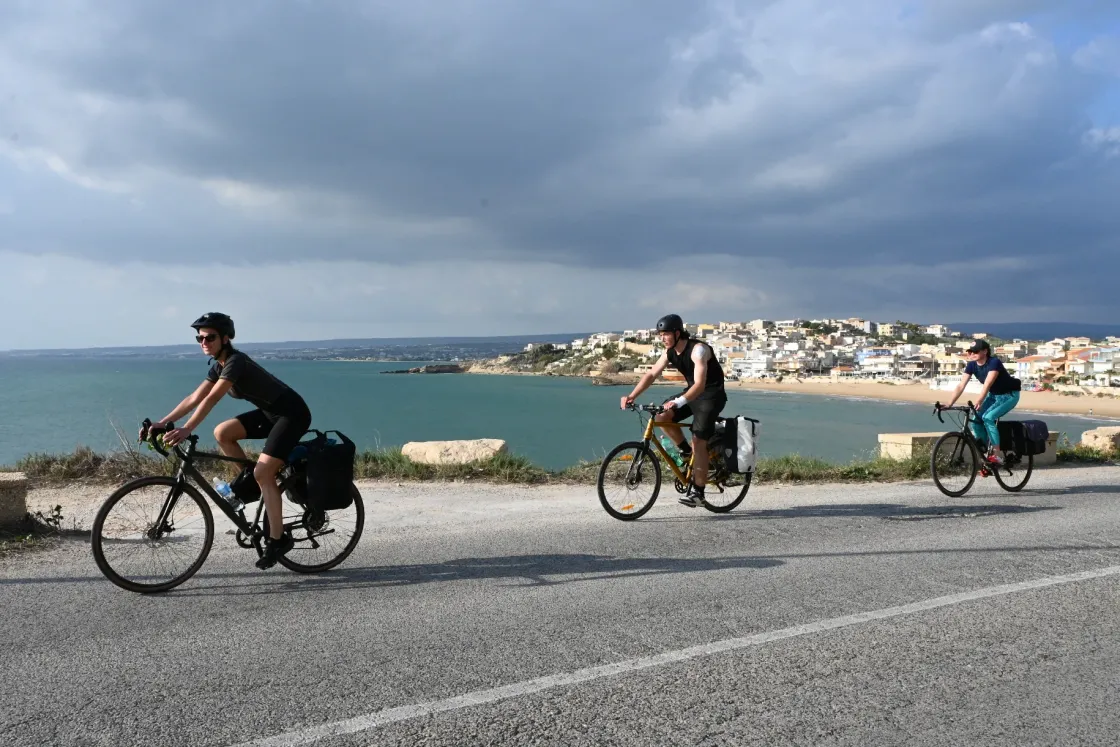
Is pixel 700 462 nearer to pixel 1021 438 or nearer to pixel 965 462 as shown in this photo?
pixel 965 462

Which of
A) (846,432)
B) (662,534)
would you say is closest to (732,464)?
(662,534)

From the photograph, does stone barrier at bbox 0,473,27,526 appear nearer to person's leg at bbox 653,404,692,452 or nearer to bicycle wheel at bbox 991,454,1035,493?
person's leg at bbox 653,404,692,452

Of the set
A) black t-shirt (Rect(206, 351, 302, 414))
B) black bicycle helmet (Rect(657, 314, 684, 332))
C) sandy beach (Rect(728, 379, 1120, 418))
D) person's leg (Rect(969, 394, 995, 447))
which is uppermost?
black bicycle helmet (Rect(657, 314, 684, 332))

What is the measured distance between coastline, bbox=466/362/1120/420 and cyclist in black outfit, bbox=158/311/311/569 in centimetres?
5844

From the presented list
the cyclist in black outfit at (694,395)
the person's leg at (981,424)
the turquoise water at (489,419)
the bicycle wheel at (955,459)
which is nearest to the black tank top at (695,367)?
the cyclist in black outfit at (694,395)

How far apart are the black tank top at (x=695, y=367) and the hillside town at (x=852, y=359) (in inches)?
3898

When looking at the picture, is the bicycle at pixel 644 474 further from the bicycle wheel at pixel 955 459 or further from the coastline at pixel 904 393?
the coastline at pixel 904 393

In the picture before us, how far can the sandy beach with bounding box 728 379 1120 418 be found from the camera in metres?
74.9

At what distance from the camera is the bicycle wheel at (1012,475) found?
9.84 metres

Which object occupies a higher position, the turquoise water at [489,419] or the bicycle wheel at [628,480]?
the bicycle wheel at [628,480]

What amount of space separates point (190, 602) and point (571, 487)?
5.66m

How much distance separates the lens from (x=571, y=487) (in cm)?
998

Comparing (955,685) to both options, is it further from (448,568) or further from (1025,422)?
(1025,422)

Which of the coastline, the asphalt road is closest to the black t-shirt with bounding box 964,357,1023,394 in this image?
the asphalt road
